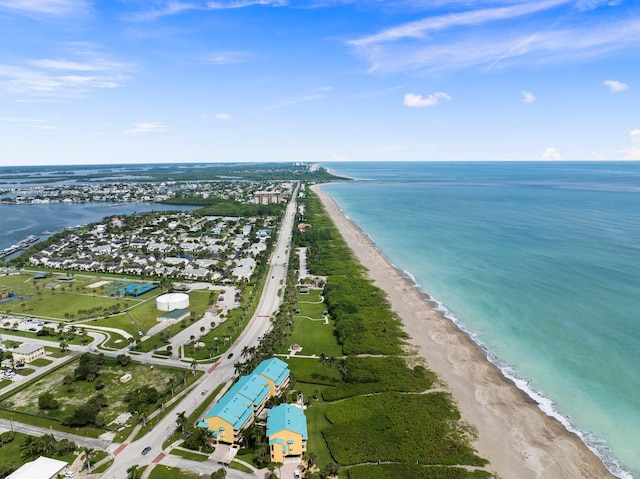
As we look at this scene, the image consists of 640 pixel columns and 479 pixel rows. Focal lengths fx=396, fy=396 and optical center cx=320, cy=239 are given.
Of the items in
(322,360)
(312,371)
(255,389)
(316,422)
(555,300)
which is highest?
(555,300)

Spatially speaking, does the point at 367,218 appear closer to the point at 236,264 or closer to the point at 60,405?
the point at 236,264

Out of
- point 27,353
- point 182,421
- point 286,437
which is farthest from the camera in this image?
point 27,353

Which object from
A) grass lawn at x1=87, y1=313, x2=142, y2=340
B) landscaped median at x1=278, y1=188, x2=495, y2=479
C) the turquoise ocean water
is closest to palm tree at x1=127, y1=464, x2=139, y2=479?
landscaped median at x1=278, y1=188, x2=495, y2=479

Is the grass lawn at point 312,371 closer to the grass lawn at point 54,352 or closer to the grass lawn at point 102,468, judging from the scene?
the grass lawn at point 102,468

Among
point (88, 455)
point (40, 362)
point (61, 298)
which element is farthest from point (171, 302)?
point (88, 455)

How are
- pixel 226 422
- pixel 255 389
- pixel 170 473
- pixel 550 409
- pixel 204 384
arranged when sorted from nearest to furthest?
pixel 170 473, pixel 226 422, pixel 255 389, pixel 550 409, pixel 204 384

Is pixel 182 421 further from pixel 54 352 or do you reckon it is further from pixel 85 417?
pixel 54 352

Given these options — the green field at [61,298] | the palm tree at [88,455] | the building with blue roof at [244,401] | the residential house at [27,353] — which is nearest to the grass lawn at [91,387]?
the palm tree at [88,455]
